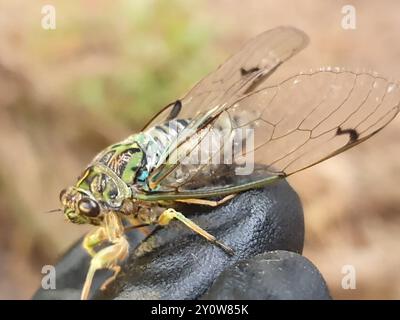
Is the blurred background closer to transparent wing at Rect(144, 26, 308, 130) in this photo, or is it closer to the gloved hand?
transparent wing at Rect(144, 26, 308, 130)

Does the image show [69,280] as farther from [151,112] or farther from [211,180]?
[151,112]

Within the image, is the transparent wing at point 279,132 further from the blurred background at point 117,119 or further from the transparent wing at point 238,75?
the blurred background at point 117,119

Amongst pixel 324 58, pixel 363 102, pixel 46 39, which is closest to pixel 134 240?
pixel 363 102

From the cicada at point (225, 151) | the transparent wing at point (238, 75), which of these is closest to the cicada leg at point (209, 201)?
the cicada at point (225, 151)

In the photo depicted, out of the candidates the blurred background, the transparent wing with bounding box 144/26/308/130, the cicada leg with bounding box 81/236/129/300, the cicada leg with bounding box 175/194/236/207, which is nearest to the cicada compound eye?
the cicada leg with bounding box 81/236/129/300

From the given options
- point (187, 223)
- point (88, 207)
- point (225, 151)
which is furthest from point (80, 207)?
point (225, 151)
